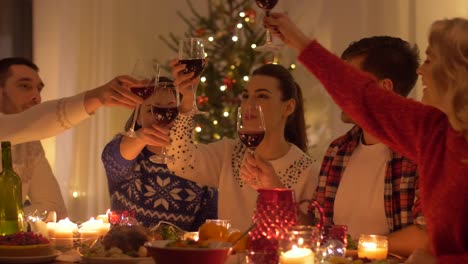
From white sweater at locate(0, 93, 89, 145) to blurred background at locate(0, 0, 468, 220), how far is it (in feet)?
9.13

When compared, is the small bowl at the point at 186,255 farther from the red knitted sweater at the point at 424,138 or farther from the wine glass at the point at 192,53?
the wine glass at the point at 192,53

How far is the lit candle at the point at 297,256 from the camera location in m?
1.64

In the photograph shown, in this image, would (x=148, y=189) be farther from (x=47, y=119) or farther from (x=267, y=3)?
(x=267, y=3)

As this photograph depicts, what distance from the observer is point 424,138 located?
5.96 ft

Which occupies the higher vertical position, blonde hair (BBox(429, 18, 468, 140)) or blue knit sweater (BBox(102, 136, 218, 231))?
Answer: blonde hair (BBox(429, 18, 468, 140))

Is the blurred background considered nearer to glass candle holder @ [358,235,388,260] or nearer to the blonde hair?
glass candle holder @ [358,235,388,260]

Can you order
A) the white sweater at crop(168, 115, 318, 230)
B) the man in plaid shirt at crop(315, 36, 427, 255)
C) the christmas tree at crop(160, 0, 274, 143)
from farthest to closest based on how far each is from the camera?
the christmas tree at crop(160, 0, 274, 143) → the white sweater at crop(168, 115, 318, 230) → the man in plaid shirt at crop(315, 36, 427, 255)

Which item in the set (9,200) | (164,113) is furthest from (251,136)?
(9,200)

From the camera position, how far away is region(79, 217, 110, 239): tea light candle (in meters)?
2.26

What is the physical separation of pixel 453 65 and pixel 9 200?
1477 millimetres

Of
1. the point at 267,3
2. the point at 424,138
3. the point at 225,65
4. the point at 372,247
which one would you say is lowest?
the point at 372,247

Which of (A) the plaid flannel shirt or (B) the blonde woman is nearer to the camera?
(B) the blonde woman

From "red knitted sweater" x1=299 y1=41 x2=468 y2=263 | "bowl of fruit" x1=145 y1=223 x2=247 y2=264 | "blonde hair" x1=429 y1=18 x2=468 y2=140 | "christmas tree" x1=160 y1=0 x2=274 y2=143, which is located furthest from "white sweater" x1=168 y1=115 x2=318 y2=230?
"christmas tree" x1=160 y1=0 x2=274 y2=143

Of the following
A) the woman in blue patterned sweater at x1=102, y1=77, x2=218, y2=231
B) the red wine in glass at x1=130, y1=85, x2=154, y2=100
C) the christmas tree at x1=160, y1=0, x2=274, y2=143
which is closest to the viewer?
the red wine in glass at x1=130, y1=85, x2=154, y2=100
